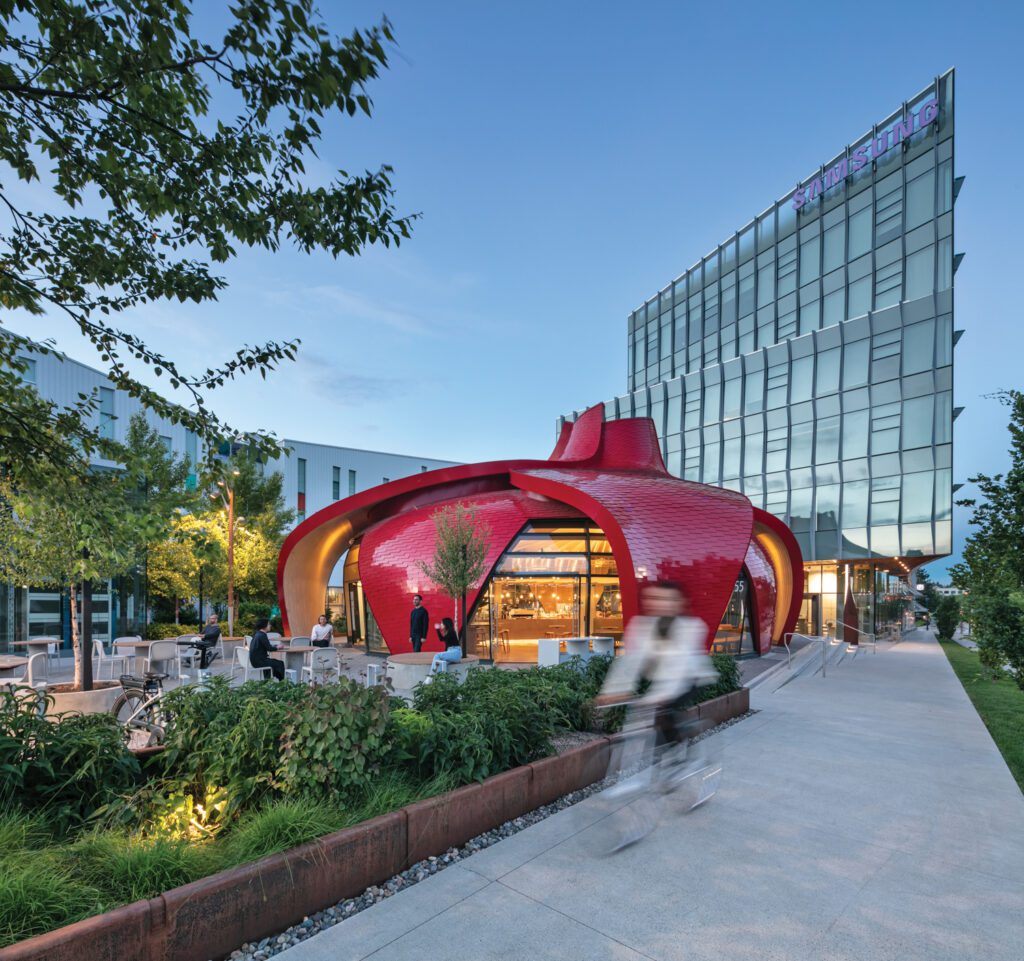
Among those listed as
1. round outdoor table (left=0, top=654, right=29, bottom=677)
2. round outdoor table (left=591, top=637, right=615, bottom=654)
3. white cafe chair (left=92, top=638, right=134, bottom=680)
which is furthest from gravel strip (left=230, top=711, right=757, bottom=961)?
white cafe chair (left=92, top=638, right=134, bottom=680)

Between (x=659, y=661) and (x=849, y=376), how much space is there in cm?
2835

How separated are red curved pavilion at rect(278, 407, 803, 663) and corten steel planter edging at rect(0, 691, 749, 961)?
991 cm

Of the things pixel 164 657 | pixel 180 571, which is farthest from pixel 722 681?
pixel 180 571

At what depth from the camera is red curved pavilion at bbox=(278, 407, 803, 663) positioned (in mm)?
14898

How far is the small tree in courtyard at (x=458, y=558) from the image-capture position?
1416 cm

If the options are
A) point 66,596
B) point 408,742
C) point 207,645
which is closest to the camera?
point 408,742

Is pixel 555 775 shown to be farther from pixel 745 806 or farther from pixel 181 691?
pixel 181 691

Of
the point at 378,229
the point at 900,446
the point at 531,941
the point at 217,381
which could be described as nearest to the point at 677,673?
the point at 531,941

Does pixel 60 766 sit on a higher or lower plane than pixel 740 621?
higher

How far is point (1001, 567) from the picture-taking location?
23.7 feet

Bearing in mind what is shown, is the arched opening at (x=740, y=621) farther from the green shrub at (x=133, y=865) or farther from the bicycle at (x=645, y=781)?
the green shrub at (x=133, y=865)

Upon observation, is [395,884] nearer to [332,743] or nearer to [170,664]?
[332,743]

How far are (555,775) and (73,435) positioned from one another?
5354 millimetres

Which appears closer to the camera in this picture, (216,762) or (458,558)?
(216,762)
